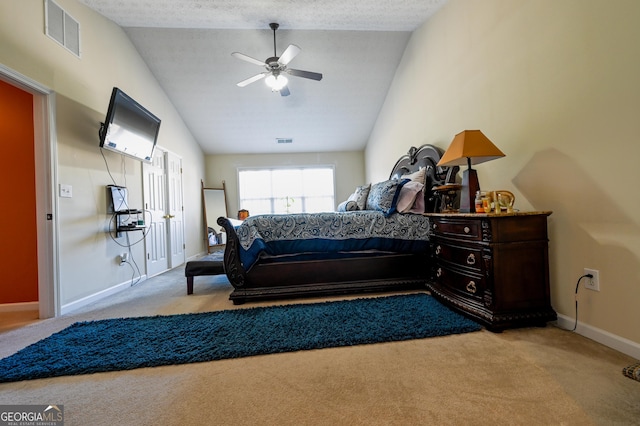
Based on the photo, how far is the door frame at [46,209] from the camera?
2.32 metres

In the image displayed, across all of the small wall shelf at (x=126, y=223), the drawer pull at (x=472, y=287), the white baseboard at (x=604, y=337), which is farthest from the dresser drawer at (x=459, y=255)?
the small wall shelf at (x=126, y=223)

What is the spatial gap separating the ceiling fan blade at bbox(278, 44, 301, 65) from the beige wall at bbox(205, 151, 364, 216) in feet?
11.5

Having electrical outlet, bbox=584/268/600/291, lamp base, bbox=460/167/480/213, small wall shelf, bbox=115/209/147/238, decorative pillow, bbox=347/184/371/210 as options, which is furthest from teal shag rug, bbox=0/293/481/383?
decorative pillow, bbox=347/184/371/210

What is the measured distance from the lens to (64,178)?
248 cm

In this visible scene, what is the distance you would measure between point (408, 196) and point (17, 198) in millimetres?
3953

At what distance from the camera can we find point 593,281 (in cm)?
163

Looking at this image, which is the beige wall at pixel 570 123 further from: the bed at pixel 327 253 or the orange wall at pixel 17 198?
the orange wall at pixel 17 198

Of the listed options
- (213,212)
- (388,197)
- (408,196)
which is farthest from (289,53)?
(213,212)

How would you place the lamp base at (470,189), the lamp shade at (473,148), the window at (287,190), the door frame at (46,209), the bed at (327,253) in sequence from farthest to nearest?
the window at (287,190), the bed at (327,253), the door frame at (46,209), the lamp base at (470,189), the lamp shade at (473,148)

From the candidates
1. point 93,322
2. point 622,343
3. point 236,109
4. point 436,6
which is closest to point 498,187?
point 622,343

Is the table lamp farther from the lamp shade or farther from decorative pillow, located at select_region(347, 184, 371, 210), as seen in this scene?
decorative pillow, located at select_region(347, 184, 371, 210)

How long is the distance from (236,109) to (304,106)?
4.17ft

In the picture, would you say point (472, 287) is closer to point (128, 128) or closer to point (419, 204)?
point (419, 204)

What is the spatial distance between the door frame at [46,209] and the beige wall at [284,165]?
4.09 metres
